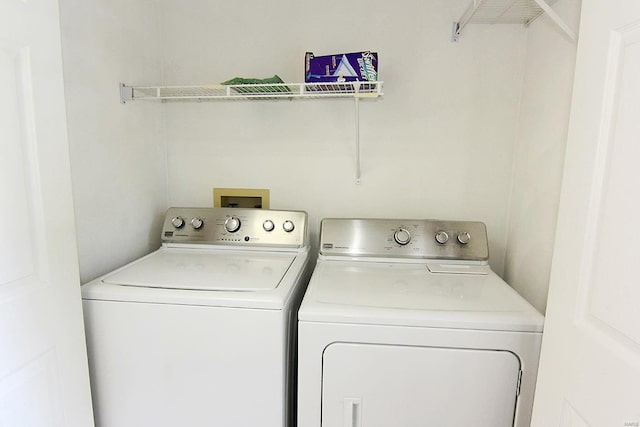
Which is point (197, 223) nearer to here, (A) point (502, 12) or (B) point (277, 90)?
(B) point (277, 90)

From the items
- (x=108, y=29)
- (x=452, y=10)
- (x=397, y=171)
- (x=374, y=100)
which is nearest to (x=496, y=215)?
(x=397, y=171)

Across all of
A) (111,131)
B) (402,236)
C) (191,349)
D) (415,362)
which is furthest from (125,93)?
(415,362)

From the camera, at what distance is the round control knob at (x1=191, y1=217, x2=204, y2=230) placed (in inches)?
70.1

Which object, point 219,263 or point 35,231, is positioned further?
point 219,263

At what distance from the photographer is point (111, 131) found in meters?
1.54

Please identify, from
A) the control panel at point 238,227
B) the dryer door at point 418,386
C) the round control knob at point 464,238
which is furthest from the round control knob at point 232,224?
the round control knob at point 464,238

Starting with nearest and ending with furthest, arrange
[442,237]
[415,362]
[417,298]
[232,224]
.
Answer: [415,362], [417,298], [442,237], [232,224]

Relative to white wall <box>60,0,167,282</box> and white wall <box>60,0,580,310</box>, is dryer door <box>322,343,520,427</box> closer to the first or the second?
white wall <box>60,0,580,310</box>

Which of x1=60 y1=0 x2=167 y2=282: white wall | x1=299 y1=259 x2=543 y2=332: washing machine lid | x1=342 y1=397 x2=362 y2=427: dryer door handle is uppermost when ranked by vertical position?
Answer: x1=60 y1=0 x2=167 y2=282: white wall

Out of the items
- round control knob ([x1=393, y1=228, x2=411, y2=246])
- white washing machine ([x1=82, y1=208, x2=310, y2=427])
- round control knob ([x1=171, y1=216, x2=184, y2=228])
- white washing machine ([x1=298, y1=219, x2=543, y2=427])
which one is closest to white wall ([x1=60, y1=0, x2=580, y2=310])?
round control knob ([x1=171, y1=216, x2=184, y2=228])

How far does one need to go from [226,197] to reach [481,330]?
145 centimetres

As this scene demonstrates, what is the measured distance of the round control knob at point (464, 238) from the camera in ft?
5.43

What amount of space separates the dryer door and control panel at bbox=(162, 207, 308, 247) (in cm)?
71

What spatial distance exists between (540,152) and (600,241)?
35.2 inches
